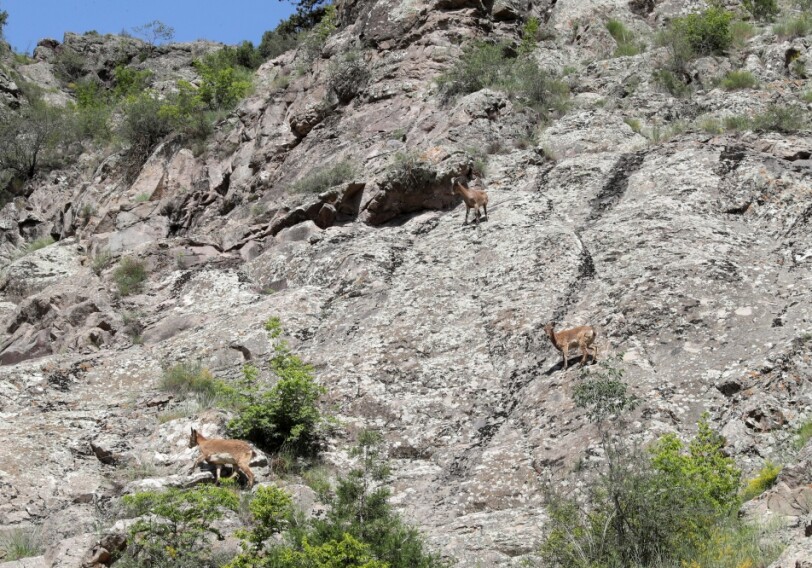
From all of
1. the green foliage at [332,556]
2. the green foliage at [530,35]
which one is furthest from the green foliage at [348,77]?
the green foliage at [332,556]

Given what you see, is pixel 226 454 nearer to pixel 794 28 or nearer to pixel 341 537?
pixel 341 537

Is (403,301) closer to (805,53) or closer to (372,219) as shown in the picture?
(372,219)

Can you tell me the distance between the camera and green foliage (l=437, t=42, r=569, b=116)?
20.1 meters

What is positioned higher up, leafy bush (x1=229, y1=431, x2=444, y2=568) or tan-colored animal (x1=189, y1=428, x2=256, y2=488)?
tan-colored animal (x1=189, y1=428, x2=256, y2=488)

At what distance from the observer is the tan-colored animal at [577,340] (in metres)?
11.6

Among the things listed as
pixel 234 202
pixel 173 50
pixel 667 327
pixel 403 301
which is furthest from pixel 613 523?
pixel 173 50

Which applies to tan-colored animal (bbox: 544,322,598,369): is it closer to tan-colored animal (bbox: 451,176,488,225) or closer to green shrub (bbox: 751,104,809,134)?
tan-colored animal (bbox: 451,176,488,225)

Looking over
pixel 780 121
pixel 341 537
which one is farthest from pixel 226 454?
pixel 780 121

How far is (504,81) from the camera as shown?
2059 centimetres

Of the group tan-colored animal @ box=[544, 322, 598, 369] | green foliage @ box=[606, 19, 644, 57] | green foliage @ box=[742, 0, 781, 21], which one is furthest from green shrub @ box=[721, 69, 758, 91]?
tan-colored animal @ box=[544, 322, 598, 369]

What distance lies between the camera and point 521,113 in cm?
1934

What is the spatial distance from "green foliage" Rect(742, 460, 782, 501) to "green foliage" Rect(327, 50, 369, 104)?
15296mm

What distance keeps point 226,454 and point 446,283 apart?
4.79m

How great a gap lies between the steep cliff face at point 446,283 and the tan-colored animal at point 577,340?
381 millimetres
